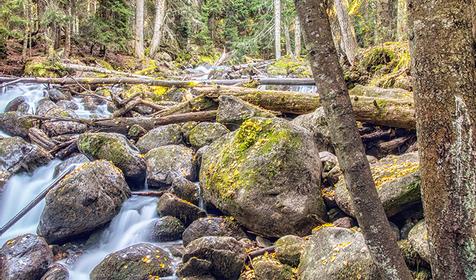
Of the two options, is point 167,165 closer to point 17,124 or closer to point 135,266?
point 135,266

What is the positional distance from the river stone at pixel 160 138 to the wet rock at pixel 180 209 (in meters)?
2.25

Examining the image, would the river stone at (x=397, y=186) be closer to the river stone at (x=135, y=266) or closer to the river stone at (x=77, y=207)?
the river stone at (x=135, y=266)

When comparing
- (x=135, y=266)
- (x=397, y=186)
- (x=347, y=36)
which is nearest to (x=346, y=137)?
(x=397, y=186)

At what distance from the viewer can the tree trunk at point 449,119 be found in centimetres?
189

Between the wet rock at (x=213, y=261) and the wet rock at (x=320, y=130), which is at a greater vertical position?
the wet rock at (x=320, y=130)

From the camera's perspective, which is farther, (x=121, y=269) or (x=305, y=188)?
(x=305, y=188)

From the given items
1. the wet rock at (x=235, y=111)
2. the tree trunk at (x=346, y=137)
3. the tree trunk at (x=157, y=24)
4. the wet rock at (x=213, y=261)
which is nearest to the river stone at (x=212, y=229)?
the wet rock at (x=213, y=261)

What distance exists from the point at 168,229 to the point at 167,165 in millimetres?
1693

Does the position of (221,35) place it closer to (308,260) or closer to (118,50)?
(118,50)

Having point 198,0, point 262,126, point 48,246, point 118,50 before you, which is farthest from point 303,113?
point 198,0

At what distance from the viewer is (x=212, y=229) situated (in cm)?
537

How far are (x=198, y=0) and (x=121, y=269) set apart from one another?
3046 centimetres

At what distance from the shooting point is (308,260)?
3941mm

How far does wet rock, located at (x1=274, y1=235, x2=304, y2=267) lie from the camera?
14.1 ft
